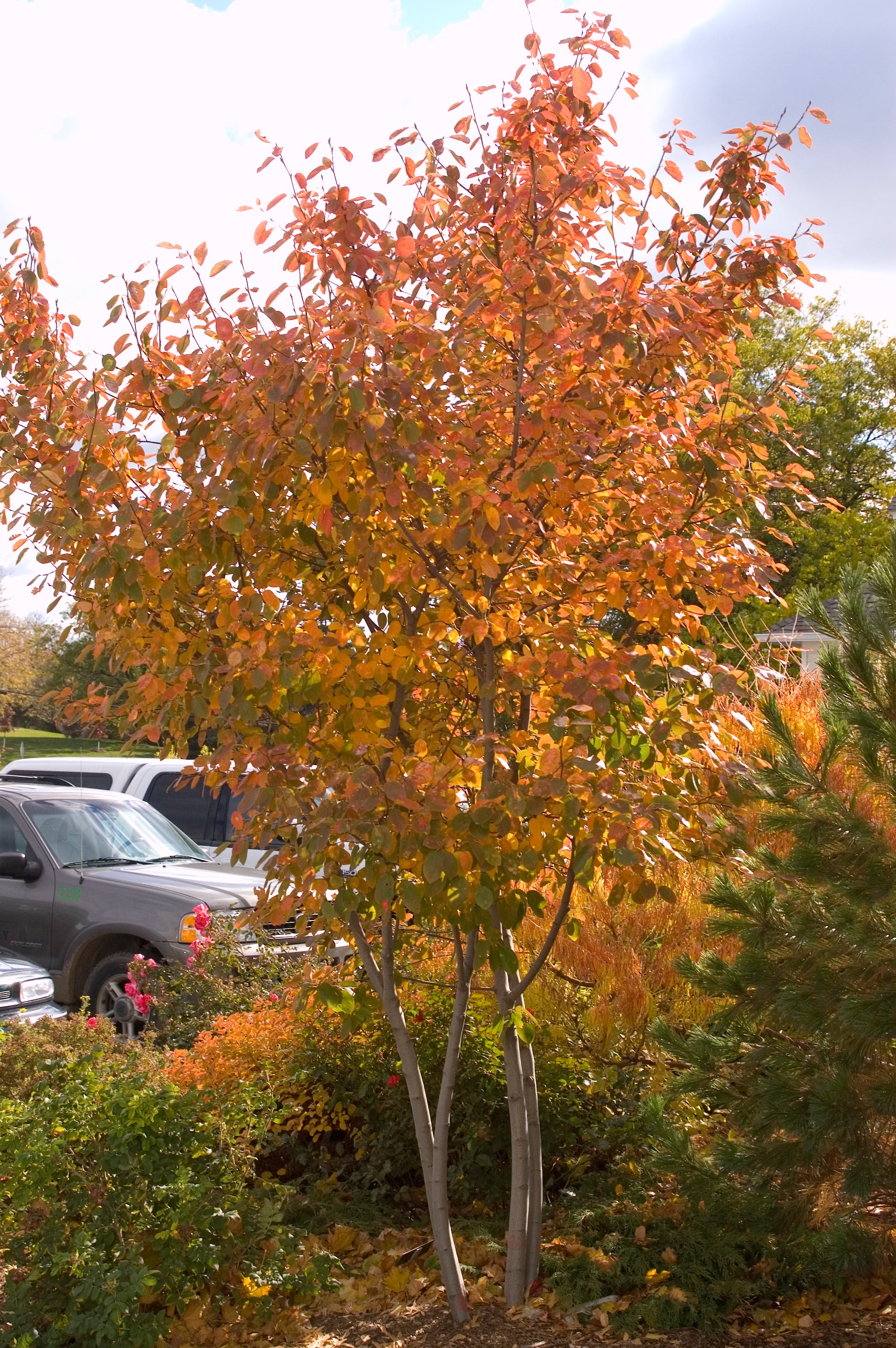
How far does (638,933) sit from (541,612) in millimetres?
3144

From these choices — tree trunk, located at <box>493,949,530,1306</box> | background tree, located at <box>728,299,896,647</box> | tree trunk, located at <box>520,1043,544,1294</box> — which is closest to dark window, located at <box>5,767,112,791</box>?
tree trunk, located at <box>520,1043,544,1294</box>

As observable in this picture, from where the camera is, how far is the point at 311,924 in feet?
11.0

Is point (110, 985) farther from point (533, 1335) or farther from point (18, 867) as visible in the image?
point (533, 1335)

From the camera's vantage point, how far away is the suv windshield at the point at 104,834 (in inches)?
328

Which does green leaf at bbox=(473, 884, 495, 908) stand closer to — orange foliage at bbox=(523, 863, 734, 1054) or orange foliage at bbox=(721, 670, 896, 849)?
orange foliage at bbox=(721, 670, 896, 849)

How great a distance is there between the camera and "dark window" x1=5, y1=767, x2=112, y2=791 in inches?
444

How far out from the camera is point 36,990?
652 cm

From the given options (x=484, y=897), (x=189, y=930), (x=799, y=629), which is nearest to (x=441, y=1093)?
(x=484, y=897)

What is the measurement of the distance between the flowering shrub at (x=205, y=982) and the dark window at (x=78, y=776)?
467 centimetres

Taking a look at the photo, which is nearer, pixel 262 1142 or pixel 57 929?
pixel 262 1142

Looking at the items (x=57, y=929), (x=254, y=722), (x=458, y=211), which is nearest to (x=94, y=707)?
(x=254, y=722)

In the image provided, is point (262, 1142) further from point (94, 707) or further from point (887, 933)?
point (887, 933)

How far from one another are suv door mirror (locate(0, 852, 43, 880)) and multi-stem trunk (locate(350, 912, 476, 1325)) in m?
4.81

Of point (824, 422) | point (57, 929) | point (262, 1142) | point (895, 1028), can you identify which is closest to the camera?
point (895, 1028)
